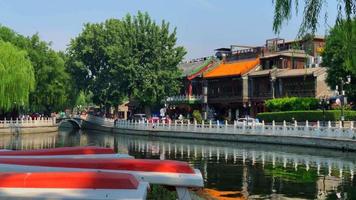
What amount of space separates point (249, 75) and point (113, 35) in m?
17.5

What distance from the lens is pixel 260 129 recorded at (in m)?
41.5

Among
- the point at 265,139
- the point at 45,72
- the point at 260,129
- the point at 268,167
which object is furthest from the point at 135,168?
the point at 45,72

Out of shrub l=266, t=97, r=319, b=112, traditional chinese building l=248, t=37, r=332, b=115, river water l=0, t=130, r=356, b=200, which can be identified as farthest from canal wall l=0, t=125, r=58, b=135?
shrub l=266, t=97, r=319, b=112

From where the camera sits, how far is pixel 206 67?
235 feet

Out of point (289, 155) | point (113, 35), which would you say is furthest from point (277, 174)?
point (113, 35)

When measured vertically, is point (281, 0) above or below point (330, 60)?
below

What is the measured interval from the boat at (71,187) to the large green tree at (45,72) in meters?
58.6

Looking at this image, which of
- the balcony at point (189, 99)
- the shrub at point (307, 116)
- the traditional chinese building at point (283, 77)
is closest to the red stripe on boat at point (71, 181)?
the shrub at point (307, 116)

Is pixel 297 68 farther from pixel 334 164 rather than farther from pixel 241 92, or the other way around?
pixel 334 164

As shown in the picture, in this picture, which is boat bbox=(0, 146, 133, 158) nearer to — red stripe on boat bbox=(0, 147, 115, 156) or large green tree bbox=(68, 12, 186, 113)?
red stripe on boat bbox=(0, 147, 115, 156)

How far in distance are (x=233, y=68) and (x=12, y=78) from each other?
87.8 feet

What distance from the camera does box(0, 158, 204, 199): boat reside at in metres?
11.9

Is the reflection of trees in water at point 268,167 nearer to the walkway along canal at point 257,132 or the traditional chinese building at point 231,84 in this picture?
the walkway along canal at point 257,132

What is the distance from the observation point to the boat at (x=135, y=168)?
11.9m
